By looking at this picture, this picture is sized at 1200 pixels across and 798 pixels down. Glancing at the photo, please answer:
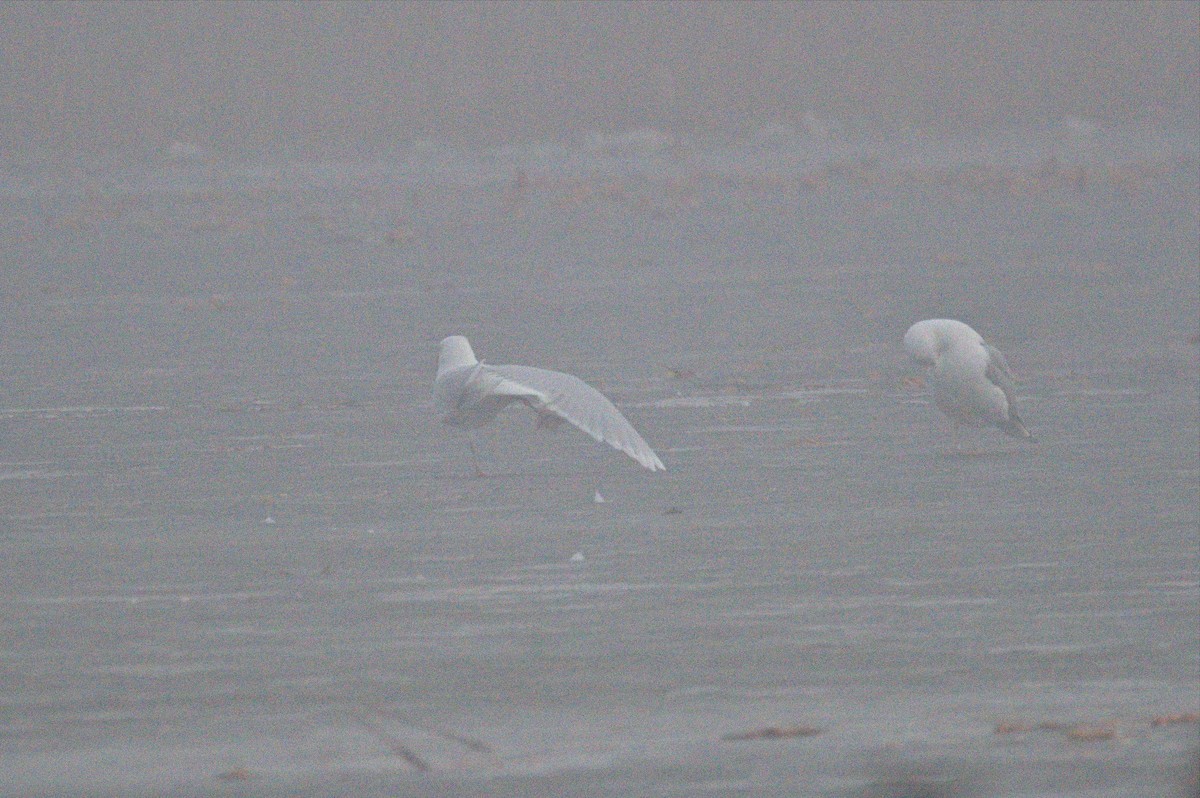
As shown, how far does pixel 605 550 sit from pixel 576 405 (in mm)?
2376

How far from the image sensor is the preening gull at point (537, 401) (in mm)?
14836

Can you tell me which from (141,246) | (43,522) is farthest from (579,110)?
(43,522)

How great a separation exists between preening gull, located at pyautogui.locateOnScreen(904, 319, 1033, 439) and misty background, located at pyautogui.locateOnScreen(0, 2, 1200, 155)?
95979 millimetres

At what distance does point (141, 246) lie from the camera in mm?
42312

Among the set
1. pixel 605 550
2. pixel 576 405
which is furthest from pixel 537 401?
pixel 605 550

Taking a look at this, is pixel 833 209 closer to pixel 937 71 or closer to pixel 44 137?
pixel 44 137

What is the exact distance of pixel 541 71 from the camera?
152875mm

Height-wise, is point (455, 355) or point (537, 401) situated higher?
point (455, 355)

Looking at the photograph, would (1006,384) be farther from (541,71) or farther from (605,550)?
(541,71)

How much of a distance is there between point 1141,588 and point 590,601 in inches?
77.1

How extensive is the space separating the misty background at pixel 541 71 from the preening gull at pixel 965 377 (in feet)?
315

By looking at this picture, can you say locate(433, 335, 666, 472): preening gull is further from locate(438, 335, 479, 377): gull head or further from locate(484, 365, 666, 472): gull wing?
locate(438, 335, 479, 377): gull head

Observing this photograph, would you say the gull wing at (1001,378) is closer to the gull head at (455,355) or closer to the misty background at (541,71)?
the gull head at (455,355)

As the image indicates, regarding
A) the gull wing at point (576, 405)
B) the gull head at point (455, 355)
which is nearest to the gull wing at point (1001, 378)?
the gull wing at point (576, 405)
